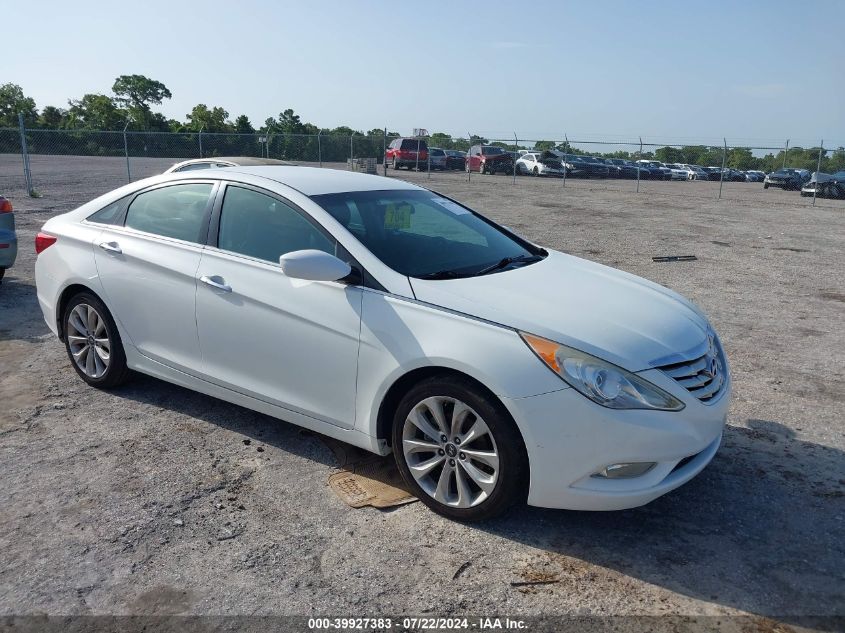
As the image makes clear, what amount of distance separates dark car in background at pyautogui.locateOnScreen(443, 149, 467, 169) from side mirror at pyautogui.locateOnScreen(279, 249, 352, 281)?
37.2 metres

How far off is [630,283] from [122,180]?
25.3 metres

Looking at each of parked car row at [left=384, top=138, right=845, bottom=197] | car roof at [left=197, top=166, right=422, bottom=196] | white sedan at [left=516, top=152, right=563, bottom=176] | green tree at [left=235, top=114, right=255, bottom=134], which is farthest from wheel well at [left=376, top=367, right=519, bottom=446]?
green tree at [left=235, top=114, right=255, bottom=134]

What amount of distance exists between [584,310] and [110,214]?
331 cm

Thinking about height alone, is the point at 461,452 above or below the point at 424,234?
below

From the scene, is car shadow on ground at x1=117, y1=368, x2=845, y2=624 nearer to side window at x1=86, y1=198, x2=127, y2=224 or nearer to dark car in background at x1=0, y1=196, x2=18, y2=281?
side window at x1=86, y1=198, x2=127, y2=224

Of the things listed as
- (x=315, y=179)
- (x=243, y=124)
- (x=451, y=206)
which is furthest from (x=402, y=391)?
(x=243, y=124)

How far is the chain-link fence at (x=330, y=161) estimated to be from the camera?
83.2 ft

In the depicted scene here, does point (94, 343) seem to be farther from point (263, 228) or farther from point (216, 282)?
point (263, 228)

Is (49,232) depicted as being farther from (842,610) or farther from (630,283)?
(842,610)

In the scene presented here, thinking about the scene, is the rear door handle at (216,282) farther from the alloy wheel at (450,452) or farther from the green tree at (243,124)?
the green tree at (243,124)

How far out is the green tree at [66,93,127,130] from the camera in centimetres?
5243

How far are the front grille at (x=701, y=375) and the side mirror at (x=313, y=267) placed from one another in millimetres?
1602

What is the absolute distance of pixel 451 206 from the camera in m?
4.85

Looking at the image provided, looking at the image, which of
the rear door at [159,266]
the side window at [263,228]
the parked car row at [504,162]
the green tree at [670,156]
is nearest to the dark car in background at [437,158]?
the parked car row at [504,162]
